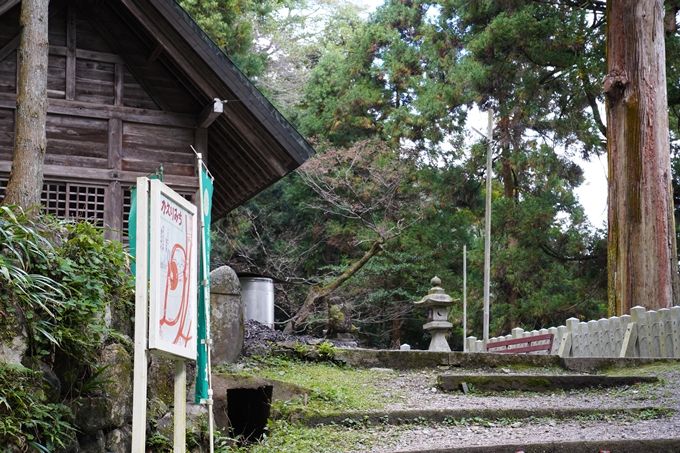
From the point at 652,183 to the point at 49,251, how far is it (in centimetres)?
1154

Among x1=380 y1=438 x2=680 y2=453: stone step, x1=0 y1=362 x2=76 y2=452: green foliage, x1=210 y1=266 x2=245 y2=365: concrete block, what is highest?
x1=210 y1=266 x2=245 y2=365: concrete block

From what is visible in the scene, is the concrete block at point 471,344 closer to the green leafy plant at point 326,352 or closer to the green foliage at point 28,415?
the green leafy plant at point 326,352

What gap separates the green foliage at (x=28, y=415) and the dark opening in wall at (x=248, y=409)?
3.17 meters

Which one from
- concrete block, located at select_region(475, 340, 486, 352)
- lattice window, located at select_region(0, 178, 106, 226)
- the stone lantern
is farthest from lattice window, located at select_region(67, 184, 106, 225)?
concrete block, located at select_region(475, 340, 486, 352)

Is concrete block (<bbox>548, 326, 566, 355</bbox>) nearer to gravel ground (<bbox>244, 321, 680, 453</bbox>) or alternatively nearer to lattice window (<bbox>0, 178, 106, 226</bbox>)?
gravel ground (<bbox>244, 321, 680, 453</bbox>)

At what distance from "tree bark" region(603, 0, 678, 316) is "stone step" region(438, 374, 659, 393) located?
485cm

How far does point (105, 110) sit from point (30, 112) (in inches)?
100

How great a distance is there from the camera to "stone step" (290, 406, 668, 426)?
6.52 metres

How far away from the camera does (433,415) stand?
→ 675 centimetres

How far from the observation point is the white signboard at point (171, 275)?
3.78m

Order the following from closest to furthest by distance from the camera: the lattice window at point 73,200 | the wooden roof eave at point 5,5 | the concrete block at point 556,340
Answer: the wooden roof eave at point 5,5 < the lattice window at point 73,200 < the concrete block at point 556,340

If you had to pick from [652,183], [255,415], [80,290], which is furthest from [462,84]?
[80,290]

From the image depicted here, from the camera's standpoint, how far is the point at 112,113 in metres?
9.91

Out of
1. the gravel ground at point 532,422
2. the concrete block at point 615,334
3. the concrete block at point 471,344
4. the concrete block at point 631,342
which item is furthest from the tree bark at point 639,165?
the gravel ground at point 532,422
